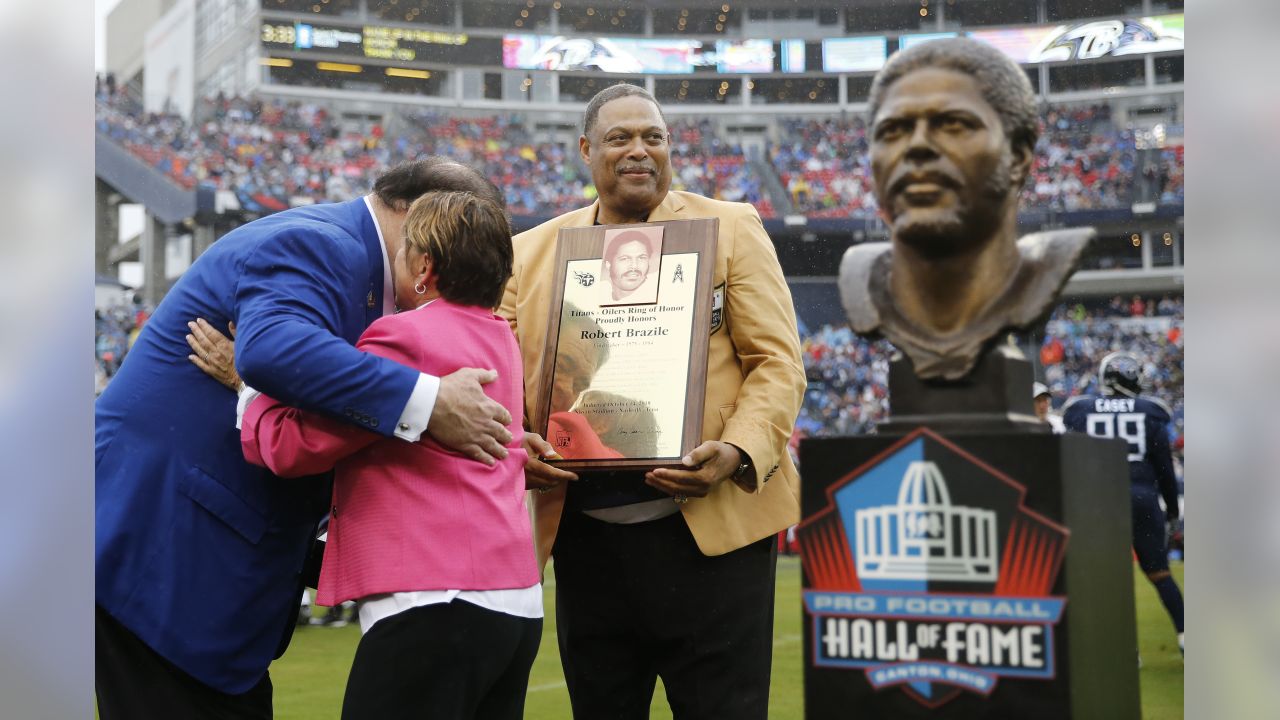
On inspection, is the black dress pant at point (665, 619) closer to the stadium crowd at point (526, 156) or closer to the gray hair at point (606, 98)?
the gray hair at point (606, 98)

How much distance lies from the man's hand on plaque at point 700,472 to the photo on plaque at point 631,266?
0.30 meters

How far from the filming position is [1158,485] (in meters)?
5.65

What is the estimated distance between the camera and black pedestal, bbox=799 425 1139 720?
165cm

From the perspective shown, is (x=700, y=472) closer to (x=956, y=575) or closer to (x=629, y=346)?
(x=629, y=346)

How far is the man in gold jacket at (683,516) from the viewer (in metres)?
2.15

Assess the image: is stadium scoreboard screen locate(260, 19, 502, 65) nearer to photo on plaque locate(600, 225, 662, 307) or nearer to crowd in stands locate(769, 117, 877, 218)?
crowd in stands locate(769, 117, 877, 218)

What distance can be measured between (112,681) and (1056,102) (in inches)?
950

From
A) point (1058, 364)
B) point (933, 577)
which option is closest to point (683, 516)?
point (933, 577)

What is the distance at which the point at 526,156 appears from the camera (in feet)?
81.9

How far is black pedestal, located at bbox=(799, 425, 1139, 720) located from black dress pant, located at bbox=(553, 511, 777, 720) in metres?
0.38

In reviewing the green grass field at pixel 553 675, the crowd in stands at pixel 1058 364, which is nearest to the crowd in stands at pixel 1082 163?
the crowd in stands at pixel 1058 364

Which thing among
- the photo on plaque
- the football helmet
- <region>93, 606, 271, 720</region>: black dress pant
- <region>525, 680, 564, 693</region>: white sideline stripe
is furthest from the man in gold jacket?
the football helmet
